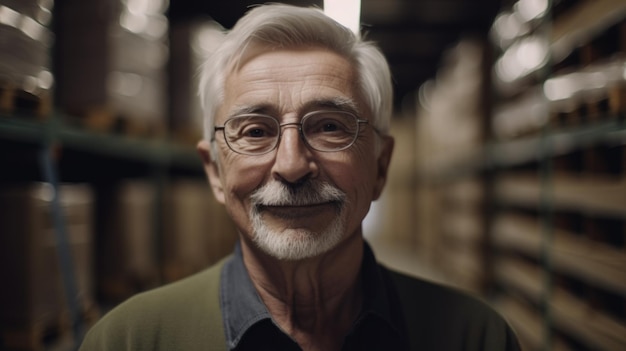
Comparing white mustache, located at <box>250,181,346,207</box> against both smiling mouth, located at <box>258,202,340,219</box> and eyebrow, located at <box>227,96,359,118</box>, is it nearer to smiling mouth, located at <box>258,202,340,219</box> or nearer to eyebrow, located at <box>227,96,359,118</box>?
smiling mouth, located at <box>258,202,340,219</box>

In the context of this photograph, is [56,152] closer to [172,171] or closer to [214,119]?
[214,119]

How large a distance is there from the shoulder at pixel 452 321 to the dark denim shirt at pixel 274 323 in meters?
0.07

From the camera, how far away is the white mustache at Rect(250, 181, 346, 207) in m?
1.53

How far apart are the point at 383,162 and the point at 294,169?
457 millimetres

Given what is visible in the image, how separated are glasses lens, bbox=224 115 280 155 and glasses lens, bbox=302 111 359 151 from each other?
10 centimetres

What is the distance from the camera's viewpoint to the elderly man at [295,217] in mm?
1543

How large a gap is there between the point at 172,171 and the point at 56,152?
399 centimetres

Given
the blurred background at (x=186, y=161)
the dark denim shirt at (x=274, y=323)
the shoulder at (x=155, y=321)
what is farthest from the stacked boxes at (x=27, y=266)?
the dark denim shirt at (x=274, y=323)

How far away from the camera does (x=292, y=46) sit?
1.58 meters

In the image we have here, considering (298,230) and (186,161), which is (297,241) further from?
A: (186,161)

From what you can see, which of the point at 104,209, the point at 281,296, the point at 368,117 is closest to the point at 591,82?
the point at 368,117

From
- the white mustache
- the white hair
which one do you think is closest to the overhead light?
the white hair

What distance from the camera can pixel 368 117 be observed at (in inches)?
66.1

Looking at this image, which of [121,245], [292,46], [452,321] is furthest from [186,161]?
[452,321]
